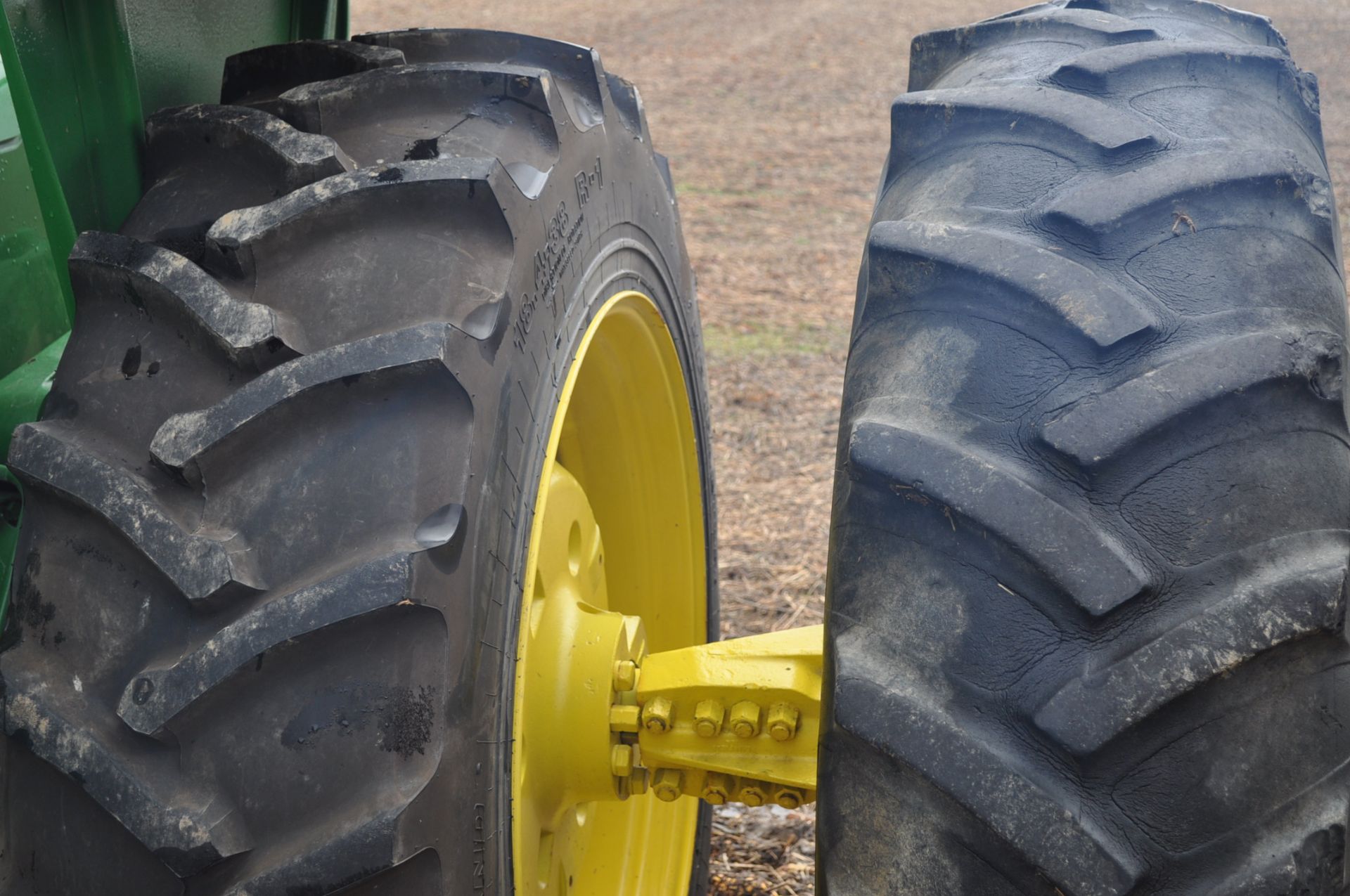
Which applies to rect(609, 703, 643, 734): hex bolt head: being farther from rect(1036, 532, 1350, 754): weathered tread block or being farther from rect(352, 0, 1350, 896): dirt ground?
rect(352, 0, 1350, 896): dirt ground

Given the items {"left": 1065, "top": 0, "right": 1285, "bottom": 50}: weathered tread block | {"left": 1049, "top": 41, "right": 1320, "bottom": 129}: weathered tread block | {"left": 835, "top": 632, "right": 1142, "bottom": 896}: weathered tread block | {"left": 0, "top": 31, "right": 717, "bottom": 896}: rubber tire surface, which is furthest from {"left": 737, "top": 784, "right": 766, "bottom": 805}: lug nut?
{"left": 1065, "top": 0, "right": 1285, "bottom": 50}: weathered tread block

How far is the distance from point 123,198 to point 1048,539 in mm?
1091

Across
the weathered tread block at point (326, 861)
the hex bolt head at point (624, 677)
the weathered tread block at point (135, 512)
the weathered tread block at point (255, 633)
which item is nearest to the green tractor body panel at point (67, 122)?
the weathered tread block at point (135, 512)

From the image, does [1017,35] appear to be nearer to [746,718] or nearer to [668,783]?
[746,718]

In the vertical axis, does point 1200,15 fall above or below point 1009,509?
above

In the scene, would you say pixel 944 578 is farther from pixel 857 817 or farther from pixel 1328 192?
pixel 1328 192

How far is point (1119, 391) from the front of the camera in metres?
1.14

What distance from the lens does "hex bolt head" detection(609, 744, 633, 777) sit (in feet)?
5.28

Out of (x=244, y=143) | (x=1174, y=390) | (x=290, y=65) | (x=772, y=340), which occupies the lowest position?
(x=1174, y=390)

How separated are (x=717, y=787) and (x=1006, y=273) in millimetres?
763

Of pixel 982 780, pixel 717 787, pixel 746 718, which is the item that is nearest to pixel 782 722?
pixel 746 718

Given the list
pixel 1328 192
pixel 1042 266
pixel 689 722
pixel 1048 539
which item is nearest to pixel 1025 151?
pixel 1042 266

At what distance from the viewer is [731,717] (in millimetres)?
1545

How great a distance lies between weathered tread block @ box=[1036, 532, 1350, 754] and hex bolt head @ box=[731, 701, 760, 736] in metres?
0.50
